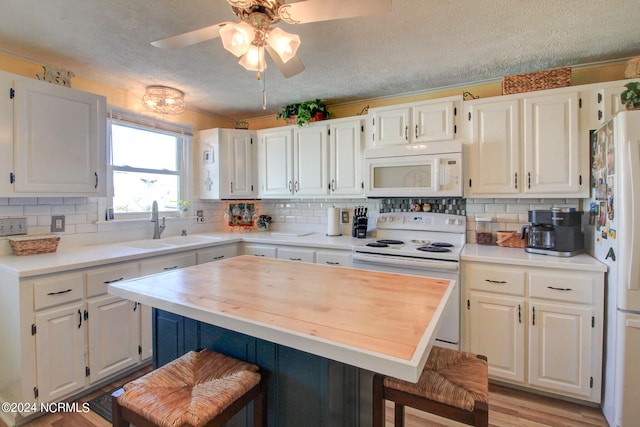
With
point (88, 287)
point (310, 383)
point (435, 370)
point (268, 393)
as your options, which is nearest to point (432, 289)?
point (435, 370)

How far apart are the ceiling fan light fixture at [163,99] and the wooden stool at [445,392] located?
9.60 feet

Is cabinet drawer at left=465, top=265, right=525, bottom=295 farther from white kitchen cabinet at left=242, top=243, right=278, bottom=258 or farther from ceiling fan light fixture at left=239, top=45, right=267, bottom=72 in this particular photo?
ceiling fan light fixture at left=239, top=45, right=267, bottom=72

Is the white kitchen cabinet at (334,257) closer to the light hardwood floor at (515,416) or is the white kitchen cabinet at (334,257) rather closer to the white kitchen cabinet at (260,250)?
the white kitchen cabinet at (260,250)

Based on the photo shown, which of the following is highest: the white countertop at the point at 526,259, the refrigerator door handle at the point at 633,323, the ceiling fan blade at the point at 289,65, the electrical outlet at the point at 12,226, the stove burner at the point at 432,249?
the ceiling fan blade at the point at 289,65

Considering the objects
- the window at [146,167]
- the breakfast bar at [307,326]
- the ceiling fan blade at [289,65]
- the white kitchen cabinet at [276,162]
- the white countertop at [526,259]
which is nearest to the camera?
the breakfast bar at [307,326]

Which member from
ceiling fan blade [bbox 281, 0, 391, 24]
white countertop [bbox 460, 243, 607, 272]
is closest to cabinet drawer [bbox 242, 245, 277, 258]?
white countertop [bbox 460, 243, 607, 272]

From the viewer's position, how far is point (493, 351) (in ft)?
7.36

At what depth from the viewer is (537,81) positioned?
237 centimetres

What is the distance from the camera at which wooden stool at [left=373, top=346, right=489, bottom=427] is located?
1.09m

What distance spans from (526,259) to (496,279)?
237 mm

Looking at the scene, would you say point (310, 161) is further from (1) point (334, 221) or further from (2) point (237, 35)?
(2) point (237, 35)

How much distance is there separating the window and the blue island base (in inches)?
84.6

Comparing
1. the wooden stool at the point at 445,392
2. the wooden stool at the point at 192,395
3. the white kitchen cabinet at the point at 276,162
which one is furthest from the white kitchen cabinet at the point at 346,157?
the wooden stool at the point at 192,395

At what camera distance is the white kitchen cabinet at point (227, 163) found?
3.56 metres
